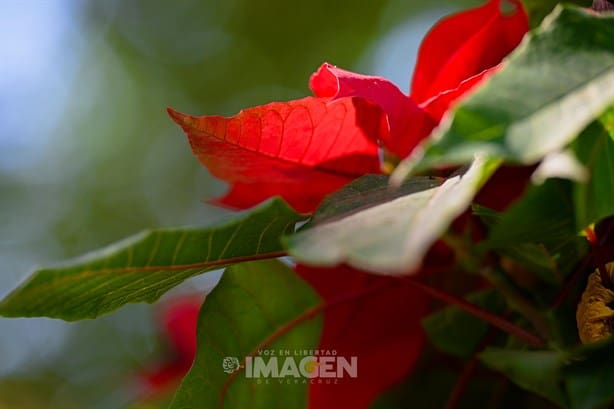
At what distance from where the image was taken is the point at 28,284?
10.6 inches

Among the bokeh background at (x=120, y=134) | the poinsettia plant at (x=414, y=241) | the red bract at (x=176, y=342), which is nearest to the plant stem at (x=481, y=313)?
the poinsettia plant at (x=414, y=241)

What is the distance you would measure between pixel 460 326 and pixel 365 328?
0.05 m

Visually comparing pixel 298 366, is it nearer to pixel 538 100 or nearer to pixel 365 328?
pixel 365 328

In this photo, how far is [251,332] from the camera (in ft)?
1.38

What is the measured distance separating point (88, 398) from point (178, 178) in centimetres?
104

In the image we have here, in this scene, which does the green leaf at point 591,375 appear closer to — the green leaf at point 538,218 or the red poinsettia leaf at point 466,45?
the green leaf at point 538,218

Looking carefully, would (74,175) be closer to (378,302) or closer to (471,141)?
(378,302)

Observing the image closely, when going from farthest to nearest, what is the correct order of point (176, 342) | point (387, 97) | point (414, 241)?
point (176, 342) < point (387, 97) < point (414, 241)

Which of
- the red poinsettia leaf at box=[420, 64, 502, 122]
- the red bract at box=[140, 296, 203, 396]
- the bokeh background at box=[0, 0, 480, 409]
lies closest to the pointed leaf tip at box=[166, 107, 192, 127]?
the red poinsettia leaf at box=[420, 64, 502, 122]

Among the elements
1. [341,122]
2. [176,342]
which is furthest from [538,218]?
[176,342]

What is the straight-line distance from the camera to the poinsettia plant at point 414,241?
23cm

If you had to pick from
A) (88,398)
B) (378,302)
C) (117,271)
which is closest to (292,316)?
(378,302)

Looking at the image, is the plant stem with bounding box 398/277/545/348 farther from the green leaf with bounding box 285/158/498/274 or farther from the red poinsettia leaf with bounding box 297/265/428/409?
the green leaf with bounding box 285/158/498/274

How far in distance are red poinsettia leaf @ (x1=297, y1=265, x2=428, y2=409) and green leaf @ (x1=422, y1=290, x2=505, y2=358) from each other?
0.07ft
